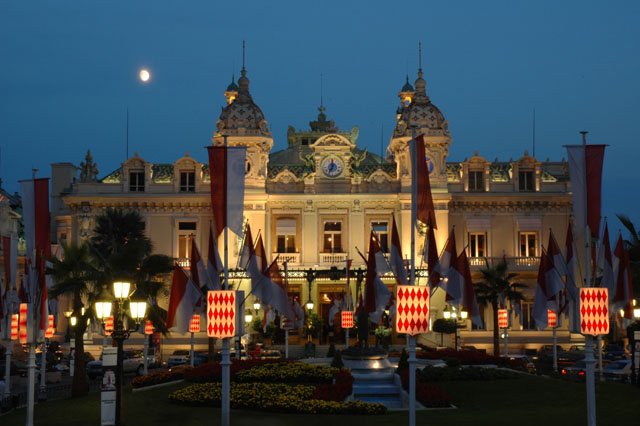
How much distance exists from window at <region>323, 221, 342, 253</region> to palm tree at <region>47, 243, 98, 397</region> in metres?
33.9

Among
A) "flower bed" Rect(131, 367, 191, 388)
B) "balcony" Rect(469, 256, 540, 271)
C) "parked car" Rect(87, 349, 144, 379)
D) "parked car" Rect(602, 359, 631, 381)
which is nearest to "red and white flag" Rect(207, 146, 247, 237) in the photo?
"flower bed" Rect(131, 367, 191, 388)

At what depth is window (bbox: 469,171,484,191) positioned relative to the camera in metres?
70.6

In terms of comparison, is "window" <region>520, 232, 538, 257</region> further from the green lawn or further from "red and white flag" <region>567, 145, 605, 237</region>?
"red and white flag" <region>567, 145, 605, 237</region>

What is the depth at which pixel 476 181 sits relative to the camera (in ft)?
232

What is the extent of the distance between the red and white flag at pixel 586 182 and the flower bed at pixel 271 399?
33.7 feet

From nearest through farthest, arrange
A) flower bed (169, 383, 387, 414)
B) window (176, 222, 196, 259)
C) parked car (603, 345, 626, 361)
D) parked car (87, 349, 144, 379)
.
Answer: flower bed (169, 383, 387, 414), parked car (87, 349, 144, 379), parked car (603, 345, 626, 361), window (176, 222, 196, 259)

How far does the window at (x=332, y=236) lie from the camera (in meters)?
69.5

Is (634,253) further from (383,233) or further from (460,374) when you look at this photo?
(383,233)

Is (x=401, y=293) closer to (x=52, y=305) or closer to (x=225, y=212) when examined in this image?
(x=225, y=212)

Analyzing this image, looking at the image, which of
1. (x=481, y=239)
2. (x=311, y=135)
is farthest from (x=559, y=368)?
(x=311, y=135)

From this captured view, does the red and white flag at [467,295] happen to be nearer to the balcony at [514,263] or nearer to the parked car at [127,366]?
the parked car at [127,366]

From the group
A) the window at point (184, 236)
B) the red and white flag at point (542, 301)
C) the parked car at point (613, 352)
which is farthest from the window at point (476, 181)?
the red and white flag at point (542, 301)

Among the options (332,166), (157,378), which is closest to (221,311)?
(157,378)

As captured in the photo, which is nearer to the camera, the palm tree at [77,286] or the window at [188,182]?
the palm tree at [77,286]
